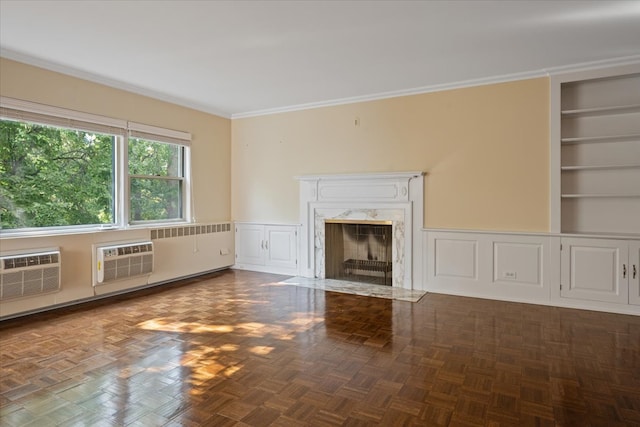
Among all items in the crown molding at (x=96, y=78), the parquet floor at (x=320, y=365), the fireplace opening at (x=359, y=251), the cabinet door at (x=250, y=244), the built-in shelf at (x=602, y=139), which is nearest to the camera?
the parquet floor at (x=320, y=365)

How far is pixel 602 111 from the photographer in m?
4.07

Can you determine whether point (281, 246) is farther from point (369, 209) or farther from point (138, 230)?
point (138, 230)

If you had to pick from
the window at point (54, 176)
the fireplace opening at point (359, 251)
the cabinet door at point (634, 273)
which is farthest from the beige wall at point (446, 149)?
the window at point (54, 176)

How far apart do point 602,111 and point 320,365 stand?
397 cm

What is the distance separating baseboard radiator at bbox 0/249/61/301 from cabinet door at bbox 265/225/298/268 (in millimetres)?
2818

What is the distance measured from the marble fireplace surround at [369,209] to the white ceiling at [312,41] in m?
1.23

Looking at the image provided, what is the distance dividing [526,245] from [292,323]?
9.04 feet

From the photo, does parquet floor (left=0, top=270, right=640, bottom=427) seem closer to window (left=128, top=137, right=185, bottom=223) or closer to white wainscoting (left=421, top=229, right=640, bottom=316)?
white wainscoting (left=421, top=229, right=640, bottom=316)

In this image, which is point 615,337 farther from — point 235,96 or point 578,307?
point 235,96

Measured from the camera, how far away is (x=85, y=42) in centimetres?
339

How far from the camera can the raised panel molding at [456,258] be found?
14.9 feet

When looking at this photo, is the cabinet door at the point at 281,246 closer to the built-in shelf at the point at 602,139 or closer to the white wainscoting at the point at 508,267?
the white wainscoting at the point at 508,267

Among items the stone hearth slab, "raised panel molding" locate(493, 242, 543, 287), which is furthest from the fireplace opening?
"raised panel molding" locate(493, 242, 543, 287)

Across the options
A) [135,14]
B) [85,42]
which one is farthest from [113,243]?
[135,14]
